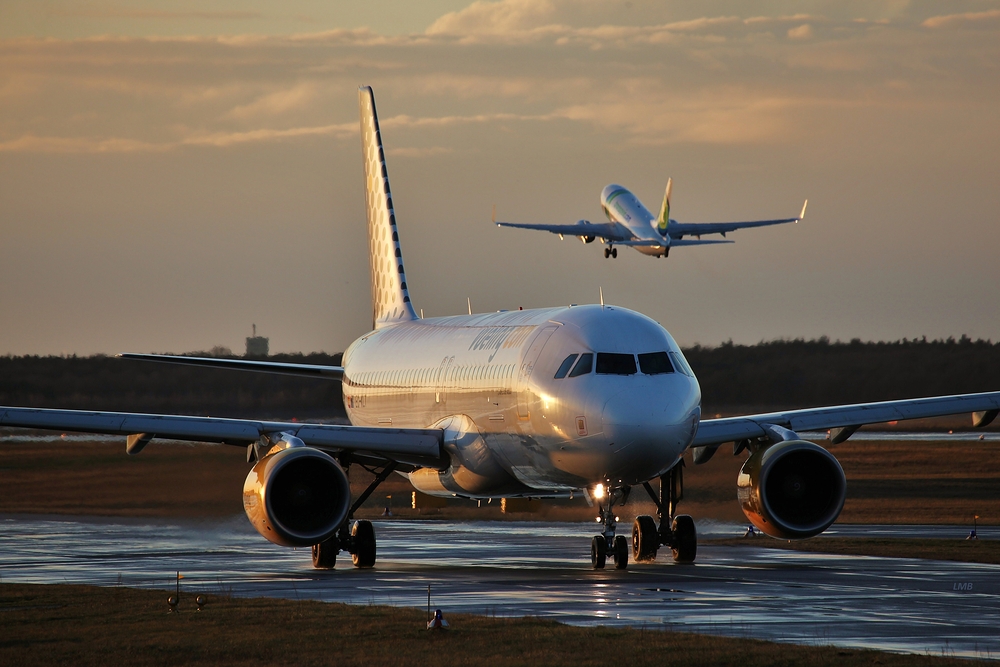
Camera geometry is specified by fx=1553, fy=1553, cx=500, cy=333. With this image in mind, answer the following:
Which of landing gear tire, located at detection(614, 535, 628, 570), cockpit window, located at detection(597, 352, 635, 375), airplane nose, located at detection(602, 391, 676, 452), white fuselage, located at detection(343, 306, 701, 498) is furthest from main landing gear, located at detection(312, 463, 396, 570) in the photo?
airplane nose, located at detection(602, 391, 676, 452)

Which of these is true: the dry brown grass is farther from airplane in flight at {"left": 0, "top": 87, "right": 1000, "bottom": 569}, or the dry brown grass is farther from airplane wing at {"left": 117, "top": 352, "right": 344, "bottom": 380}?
airplane wing at {"left": 117, "top": 352, "right": 344, "bottom": 380}

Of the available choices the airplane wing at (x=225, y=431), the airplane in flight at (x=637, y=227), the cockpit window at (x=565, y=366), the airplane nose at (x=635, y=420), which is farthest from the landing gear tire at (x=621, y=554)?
the airplane in flight at (x=637, y=227)

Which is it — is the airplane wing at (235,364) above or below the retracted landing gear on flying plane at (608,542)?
above

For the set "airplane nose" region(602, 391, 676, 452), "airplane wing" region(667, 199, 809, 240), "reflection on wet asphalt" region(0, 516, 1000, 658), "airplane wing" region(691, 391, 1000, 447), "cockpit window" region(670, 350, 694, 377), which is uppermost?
"airplane wing" region(667, 199, 809, 240)

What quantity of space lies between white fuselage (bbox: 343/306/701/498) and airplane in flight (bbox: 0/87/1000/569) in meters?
0.03

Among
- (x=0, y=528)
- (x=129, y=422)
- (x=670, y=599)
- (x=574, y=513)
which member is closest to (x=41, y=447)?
(x=0, y=528)

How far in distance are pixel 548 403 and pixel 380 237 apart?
→ 18.1 metres

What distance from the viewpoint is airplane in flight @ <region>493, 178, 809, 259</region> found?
85.8m

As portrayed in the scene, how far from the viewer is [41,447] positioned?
1951 inches

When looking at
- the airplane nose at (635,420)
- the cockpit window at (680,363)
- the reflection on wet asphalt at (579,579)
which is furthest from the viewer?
the cockpit window at (680,363)

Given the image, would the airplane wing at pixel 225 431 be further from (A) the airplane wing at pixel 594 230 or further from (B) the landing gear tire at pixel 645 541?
(A) the airplane wing at pixel 594 230

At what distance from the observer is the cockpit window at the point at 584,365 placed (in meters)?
22.8

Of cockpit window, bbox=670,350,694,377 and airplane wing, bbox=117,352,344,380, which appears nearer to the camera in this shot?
cockpit window, bbox=670,350,694,377

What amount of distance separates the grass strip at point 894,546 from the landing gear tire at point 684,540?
3.35 m
